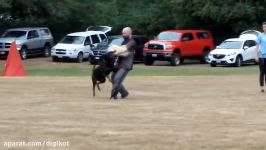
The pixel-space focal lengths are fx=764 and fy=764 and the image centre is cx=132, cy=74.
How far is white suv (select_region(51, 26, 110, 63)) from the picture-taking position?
49.8 meters

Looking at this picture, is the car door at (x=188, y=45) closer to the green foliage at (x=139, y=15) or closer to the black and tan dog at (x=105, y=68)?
the green foliage at (x=139, y=15)

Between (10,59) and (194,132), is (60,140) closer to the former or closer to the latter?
(194,132)

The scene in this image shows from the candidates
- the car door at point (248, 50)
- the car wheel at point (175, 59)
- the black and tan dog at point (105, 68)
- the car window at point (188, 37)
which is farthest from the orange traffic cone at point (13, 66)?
the car window at point (188, 37)

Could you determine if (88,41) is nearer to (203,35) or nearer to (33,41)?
(33,41)

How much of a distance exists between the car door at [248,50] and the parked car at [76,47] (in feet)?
33.4

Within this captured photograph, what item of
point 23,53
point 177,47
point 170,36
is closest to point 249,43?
point 177,47

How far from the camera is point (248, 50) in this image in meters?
46.1

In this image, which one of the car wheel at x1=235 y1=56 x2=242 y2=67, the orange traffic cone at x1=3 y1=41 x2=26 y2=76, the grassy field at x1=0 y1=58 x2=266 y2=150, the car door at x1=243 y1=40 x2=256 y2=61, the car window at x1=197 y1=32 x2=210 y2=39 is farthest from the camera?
the car window at x1=197 y1=32 x2=210 y2=39

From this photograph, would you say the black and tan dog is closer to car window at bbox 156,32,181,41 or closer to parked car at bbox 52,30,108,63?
car window at bbox 156,32,181,41

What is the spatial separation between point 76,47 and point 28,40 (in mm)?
4154

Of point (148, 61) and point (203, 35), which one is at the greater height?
point (203, 35)

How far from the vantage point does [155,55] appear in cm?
4700

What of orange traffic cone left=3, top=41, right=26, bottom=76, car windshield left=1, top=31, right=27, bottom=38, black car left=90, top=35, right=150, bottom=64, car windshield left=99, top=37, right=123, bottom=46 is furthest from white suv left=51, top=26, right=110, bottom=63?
A: orange traffic cone left=3, top=41, right=26, bottom=76

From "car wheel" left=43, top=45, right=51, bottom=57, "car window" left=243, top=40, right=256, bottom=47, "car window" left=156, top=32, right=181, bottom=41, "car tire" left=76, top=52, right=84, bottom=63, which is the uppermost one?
"car window" left=156, top=32, right=181, bottom=41
